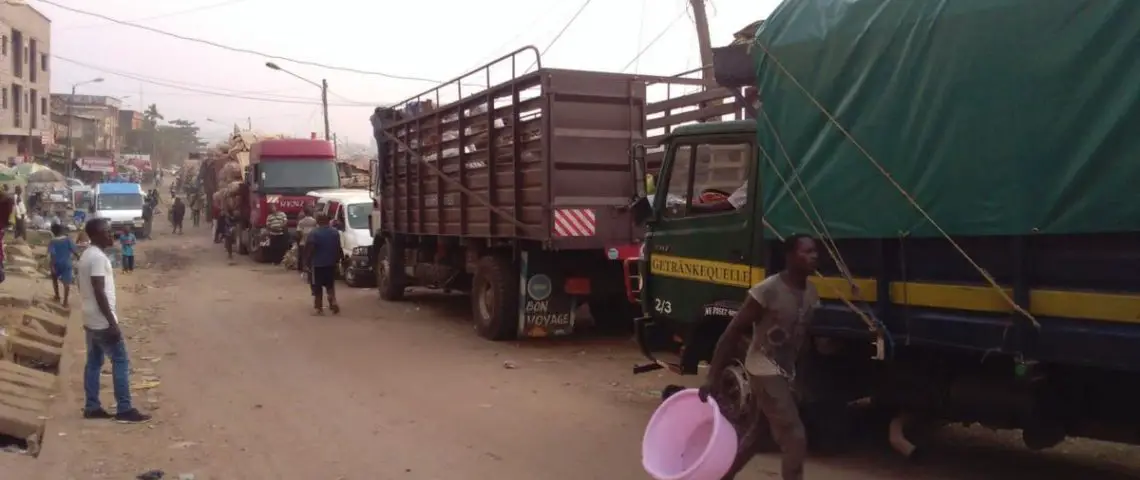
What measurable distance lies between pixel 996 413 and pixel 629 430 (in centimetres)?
268

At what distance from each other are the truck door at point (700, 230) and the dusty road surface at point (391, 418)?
1.06 meters

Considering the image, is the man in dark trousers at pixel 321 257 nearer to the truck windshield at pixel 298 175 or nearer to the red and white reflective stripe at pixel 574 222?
the red and white reflective stripe at pixel 574 222

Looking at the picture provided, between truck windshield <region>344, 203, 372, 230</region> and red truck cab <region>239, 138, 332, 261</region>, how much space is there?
4.96 meters

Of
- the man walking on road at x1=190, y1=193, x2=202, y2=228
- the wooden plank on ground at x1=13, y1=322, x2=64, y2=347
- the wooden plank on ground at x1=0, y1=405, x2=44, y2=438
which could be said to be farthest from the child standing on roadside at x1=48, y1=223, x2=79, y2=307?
the man walking on road at x1=190, y1=193, x2=202, y2=228

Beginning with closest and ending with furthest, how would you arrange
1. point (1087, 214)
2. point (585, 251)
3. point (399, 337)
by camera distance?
point (1087, 214)
point (585, 251)
point (399, 337)

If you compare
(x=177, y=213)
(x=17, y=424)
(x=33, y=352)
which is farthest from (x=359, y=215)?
(x=177, y=213)

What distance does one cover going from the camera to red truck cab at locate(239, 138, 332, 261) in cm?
2406

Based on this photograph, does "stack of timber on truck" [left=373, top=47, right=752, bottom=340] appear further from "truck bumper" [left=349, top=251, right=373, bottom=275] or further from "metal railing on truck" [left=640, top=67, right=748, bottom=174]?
"truck bumper" [left=349, top=251, right=373, bottom=275]

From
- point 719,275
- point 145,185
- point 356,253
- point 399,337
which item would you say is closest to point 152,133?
point 145,185

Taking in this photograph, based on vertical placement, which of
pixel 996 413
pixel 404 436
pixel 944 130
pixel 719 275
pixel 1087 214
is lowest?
pixel 404 436

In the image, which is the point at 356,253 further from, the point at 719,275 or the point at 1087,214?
the point at 1087,214

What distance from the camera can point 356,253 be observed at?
18.7 metres

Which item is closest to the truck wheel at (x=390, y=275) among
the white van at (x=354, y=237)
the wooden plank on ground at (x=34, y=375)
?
the white van at (x=354, y=237)

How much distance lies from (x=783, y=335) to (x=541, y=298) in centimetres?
631
